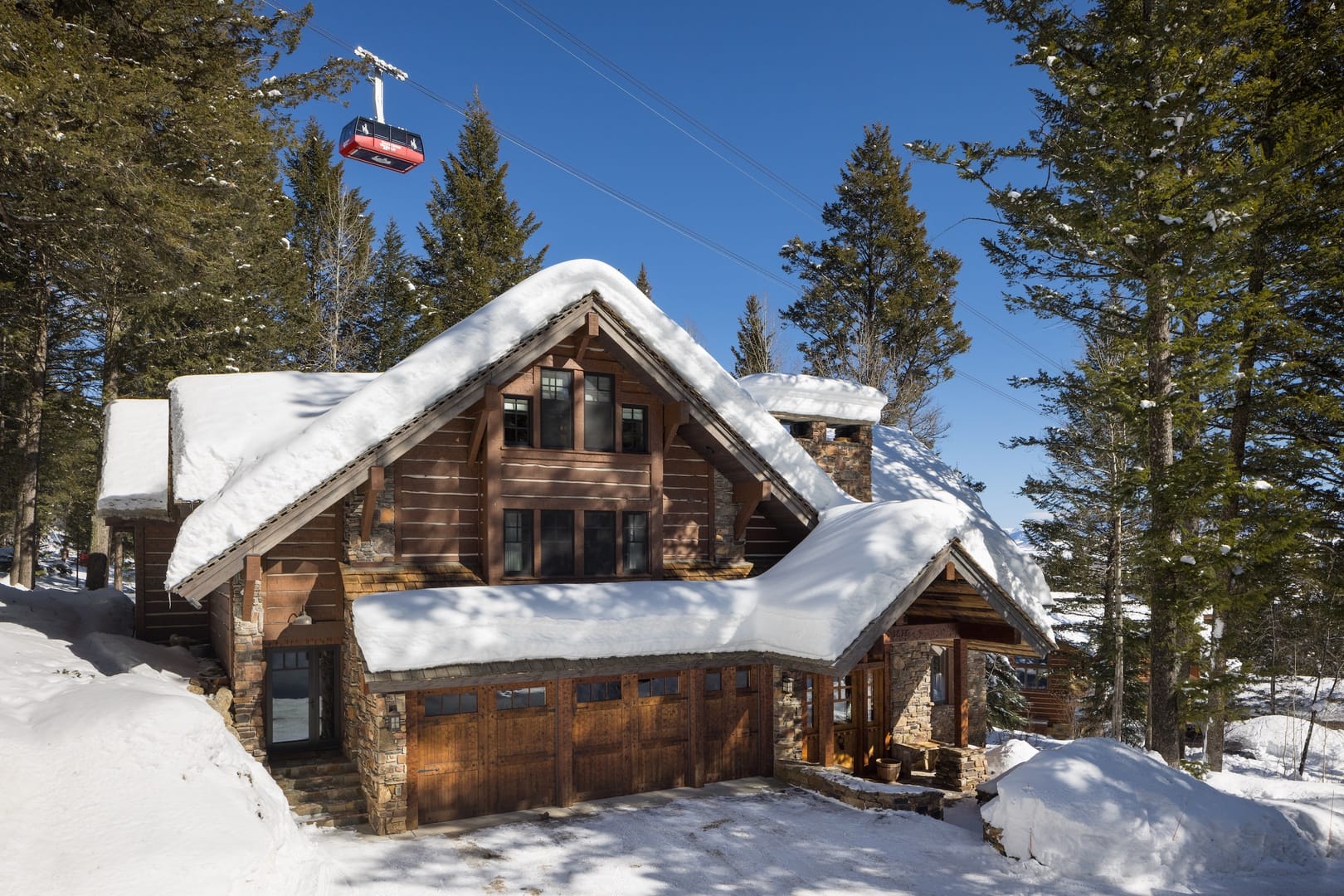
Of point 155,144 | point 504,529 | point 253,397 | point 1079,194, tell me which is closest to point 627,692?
point 504,529

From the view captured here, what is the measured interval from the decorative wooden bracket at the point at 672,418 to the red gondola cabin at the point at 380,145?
1890 centimetres

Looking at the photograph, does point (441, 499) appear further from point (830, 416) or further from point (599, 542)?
point (830, 416)

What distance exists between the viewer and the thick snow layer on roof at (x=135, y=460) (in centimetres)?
1488

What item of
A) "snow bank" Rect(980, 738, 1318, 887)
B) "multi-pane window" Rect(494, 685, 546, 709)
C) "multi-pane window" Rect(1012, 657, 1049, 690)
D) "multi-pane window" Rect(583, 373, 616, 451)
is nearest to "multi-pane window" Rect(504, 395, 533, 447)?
"multi-pane window" Rect(583, 373, 616, 451)

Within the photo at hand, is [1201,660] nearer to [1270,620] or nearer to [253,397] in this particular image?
[1270,620]

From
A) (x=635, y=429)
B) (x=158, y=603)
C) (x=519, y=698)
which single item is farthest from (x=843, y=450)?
(x=158, y=603)

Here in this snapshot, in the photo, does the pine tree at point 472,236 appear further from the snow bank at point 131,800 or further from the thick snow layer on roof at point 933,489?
the snow bank at point 131,800

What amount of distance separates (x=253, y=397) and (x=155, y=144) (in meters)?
7.20

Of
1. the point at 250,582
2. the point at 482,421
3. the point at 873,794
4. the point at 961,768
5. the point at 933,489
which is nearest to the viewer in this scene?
the point at 250,582

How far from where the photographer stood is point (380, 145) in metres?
26.7

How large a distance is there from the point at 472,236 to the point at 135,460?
17388 millimetres

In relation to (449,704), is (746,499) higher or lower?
higher

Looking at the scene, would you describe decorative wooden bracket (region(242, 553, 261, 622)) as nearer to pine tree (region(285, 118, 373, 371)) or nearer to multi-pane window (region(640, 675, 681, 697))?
multi-pane window (region(640, 675, 681, 697))

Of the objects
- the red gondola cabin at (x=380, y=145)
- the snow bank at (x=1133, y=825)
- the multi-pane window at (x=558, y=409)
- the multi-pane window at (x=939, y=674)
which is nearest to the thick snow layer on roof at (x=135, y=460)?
the multi-pane window at (x=558, y=409)
